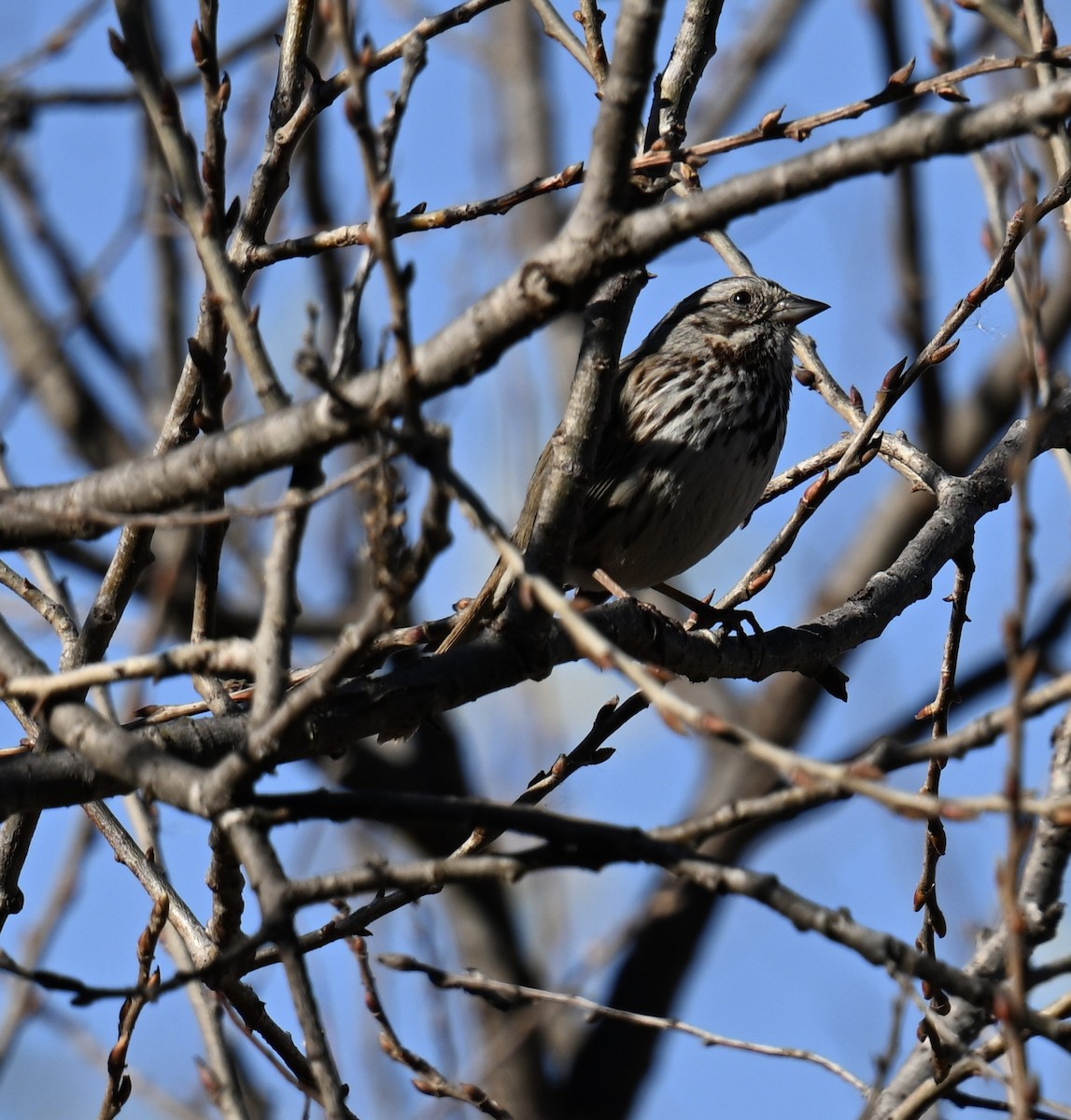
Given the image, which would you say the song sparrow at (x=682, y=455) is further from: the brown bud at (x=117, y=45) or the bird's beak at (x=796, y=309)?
the brown bud at (x=117, y=45)

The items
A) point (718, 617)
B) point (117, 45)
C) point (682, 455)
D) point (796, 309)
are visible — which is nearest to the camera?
point (117, 45)

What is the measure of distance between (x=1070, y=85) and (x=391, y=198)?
947mm

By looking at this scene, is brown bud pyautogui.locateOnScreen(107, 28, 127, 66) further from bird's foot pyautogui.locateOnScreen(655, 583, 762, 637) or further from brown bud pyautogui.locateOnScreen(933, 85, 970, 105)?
bird's foot pyautogui.locateOnScreen(655, 583, 762, 637)

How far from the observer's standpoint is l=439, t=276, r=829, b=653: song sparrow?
5008 millimetres

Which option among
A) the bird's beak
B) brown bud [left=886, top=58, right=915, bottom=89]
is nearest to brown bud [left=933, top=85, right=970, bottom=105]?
brown bud [left=886, top=58, right=915, bottom=89]

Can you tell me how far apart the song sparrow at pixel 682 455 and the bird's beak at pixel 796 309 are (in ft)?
0.08

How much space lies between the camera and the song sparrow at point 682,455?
5.01 meters

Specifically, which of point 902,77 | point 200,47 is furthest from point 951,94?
point 200,47

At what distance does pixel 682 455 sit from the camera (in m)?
5.04

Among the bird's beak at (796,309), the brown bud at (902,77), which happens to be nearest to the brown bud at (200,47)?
the brown bud at (902,77)

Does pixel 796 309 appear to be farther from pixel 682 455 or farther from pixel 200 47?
pixel 200 47

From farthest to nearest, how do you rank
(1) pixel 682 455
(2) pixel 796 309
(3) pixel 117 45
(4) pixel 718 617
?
(2) pixel 796 309 → (1) pixel 682 455 → (4) pixel 718 617 → (3) pixel 117 45

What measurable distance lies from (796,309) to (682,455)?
37.6 inches

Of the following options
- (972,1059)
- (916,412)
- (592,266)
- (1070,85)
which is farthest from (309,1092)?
(916,412)
